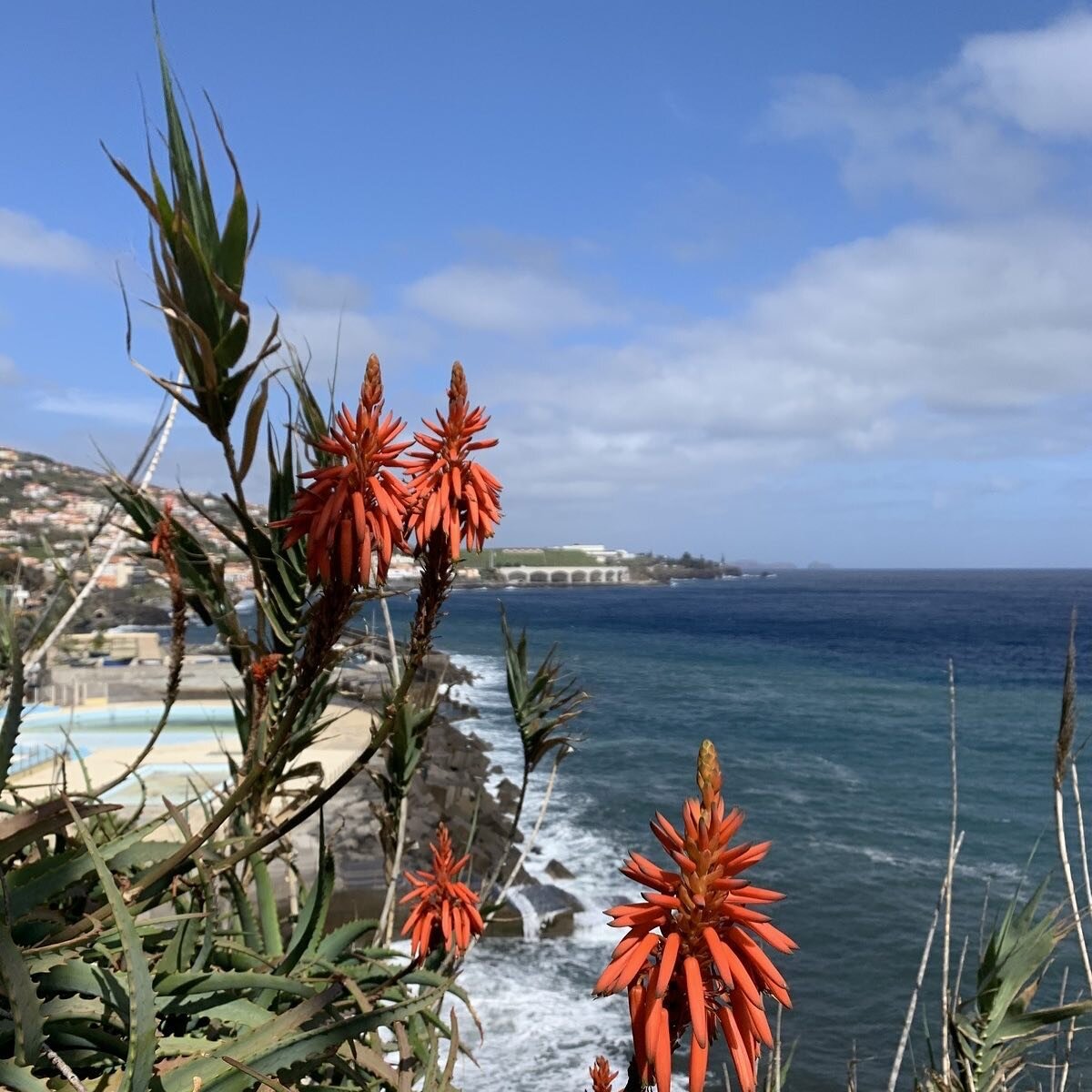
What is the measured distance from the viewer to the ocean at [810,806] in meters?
12.0

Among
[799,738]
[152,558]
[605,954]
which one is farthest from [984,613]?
[152,558]

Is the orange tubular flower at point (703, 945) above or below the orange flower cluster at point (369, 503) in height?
below

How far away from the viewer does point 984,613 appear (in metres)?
92.9

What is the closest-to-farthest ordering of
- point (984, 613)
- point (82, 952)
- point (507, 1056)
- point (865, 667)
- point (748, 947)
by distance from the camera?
1. point (748, 947)
2. point (82, 952)
3. point (507, 1056)
4. point (865, 667)
5. point (984, 613)

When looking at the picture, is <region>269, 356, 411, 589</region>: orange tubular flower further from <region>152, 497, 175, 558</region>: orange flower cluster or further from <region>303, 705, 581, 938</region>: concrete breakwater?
<region>303, 705, 581, 938</region>: concrete breakwater

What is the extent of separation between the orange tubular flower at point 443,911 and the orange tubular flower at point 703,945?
2.35 meters

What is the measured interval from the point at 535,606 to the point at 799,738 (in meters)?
87.2

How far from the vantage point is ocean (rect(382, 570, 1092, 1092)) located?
1199cm

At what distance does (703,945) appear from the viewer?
134 centimetres

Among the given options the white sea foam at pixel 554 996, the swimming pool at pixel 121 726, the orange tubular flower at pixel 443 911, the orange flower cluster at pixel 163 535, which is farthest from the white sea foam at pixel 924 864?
the orange flower cluster at pixel 163 535

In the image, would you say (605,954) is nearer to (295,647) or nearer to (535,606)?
(295,647)

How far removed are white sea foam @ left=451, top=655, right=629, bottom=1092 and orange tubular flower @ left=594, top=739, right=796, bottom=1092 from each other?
8.63 metres

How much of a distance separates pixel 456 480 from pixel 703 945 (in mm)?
1136

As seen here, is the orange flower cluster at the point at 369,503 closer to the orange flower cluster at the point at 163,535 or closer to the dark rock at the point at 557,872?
the orange flower cluster at the point at 163,535
